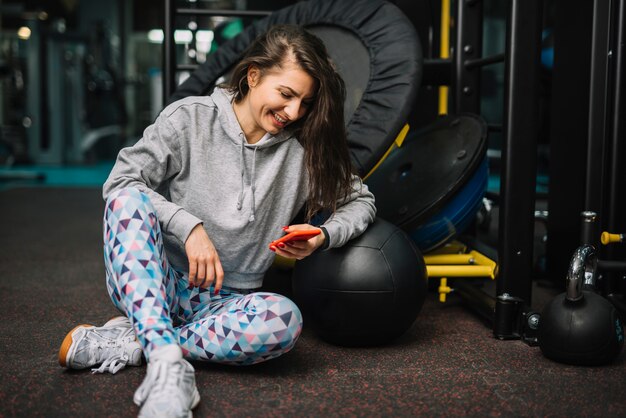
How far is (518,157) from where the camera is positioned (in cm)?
175

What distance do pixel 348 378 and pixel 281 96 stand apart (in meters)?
0.65

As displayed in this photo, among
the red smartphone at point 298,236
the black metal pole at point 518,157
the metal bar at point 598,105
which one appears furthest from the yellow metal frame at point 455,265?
the red smartphone at point 298,236

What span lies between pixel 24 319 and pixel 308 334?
83 centimetres

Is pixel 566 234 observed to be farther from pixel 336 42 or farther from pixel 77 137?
pixel 77 137

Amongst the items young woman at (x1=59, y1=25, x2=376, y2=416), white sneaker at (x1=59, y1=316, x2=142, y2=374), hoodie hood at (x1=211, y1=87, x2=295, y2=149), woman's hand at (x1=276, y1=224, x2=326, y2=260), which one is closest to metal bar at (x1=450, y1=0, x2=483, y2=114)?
young woman at (x1=59, y1=25, x2=376, y2=416)

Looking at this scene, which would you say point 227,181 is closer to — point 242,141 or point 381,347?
point 242,141

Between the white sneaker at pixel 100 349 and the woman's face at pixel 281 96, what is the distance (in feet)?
1.93

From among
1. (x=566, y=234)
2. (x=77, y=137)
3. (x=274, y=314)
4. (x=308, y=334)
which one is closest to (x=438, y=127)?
(x=566, y=234)

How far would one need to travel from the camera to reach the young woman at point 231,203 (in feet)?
4.60

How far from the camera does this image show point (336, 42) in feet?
7.55

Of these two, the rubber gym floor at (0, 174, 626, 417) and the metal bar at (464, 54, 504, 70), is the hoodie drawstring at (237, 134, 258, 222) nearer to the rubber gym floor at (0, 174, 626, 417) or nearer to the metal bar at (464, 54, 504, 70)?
the rubber gym floor at (0, 174, 626, 417)

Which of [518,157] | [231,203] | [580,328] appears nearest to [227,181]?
[231,203]

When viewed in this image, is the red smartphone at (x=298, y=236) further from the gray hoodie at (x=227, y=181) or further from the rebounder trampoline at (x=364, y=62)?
the rebounder trampoline at (x=364, y=62)

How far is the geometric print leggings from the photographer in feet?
4.21
